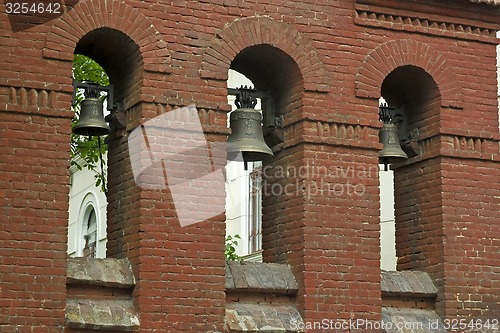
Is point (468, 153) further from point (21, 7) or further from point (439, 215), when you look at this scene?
point (21, 7)

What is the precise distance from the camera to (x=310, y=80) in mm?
10820

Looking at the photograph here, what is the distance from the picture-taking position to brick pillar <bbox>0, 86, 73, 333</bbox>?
933 centimetres

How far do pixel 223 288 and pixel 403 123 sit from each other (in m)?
2.92

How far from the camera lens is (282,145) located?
11.0 meters

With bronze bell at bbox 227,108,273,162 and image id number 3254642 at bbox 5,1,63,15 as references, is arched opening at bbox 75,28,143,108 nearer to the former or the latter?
image id number 3254642 at bbox 5,1,63,15

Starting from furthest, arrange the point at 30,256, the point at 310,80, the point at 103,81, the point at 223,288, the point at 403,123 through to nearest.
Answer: the point at 103,81 → the point at 403,123 → the point at 310,80 → the point at 223,288 → the point at 30,256

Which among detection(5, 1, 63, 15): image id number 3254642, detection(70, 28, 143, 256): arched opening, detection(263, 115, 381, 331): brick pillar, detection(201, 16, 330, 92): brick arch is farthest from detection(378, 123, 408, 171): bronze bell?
detection(5, 1, 63, 15): image id number 3254642

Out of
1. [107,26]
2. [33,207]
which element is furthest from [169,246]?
[107,26]

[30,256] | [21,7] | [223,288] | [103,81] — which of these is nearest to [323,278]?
[223,288]
